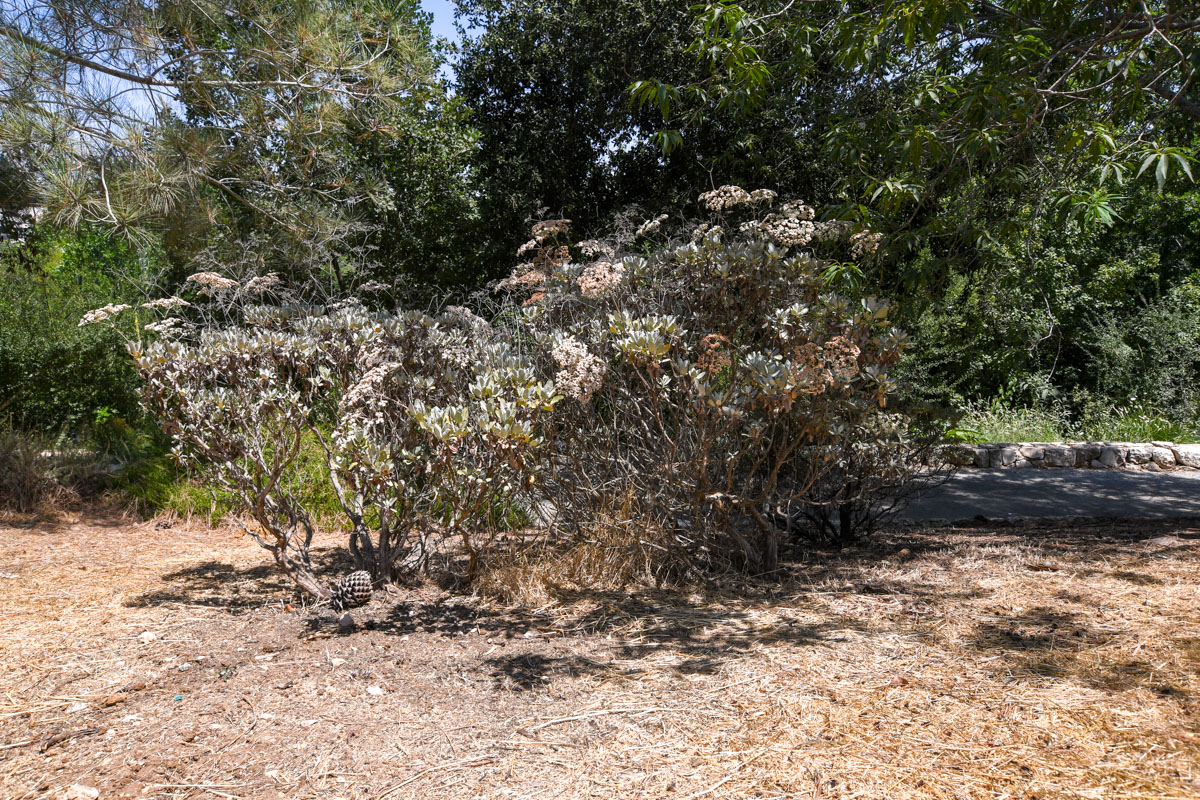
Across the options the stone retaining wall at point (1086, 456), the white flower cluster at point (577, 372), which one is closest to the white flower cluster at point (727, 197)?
the white flower cluster at point (577, 372)

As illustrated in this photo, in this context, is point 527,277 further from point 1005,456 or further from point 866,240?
point 1005,456

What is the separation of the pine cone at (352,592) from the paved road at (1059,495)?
12.4 ft

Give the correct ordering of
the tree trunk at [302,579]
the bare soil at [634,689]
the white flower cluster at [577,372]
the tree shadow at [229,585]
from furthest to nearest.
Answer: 1. the tree shadow at [229,585]
2. the tree trunk at [302,579]
3. the white flower cluster at [577,372]
4. the bare soil at [634,689]

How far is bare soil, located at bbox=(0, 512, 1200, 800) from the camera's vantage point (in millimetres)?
2170

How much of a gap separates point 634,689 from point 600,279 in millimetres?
2064

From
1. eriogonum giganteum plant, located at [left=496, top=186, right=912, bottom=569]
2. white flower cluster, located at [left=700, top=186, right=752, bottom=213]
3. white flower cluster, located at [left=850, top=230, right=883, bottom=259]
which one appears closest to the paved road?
eriogonum giganteum plant, located at [left=496, top=186, right=912, bottom=569]

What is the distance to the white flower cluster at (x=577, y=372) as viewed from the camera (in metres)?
3.50

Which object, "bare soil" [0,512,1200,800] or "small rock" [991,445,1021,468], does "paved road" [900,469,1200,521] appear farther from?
"bare soil" [0,512,1200,800]

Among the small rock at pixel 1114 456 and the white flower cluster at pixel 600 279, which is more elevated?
the white flower cluster at pixel 600 279

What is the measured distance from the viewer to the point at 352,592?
145 inches

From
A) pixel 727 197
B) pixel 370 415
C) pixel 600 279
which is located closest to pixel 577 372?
pixel 600 279

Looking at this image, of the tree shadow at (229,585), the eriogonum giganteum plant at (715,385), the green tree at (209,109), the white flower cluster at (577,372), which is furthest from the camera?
the green tree at (209,109)

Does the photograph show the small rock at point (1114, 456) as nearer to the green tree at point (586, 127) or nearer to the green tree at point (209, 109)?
the green tree at point (586, 127)

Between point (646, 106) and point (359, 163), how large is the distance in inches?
148
